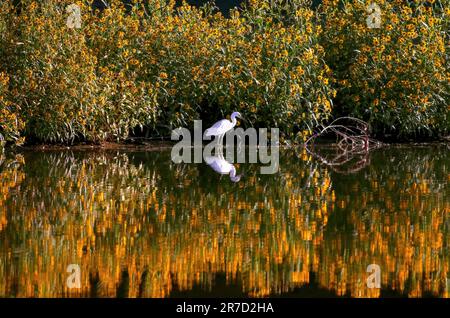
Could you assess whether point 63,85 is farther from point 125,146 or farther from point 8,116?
point 125,146

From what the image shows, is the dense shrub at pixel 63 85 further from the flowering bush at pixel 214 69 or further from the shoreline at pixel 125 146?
the shoreline at pixel 125 146

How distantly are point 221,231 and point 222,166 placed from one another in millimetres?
5018

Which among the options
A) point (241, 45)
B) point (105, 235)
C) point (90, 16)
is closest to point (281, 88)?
point (241, 45)

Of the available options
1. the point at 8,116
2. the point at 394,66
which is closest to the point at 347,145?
the point at 394,66

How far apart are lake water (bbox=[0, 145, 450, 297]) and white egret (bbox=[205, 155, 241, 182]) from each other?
0.45 ft

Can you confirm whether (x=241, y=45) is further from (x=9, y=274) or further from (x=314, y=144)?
(x=9, y=274)

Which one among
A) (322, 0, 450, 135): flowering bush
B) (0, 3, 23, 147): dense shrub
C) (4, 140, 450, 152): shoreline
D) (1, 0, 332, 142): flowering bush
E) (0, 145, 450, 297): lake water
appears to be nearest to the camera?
(0, 145, 450, 297): lake water

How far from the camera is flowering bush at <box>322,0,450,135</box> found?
659 inches

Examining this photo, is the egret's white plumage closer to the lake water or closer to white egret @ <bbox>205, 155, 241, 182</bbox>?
white egret @ <bbox>205, 155, 241, 182</bbox>

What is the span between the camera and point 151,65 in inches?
656

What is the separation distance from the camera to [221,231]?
865 cm

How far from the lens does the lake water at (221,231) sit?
6855mm

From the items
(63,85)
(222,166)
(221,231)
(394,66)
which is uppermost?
(394,66)

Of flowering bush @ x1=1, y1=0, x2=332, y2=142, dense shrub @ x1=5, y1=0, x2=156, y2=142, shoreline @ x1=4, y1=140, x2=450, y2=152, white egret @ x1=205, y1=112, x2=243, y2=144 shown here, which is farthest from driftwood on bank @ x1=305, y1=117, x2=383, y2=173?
dense shrub @ x1=5, y1=0, x2=156, y2=142
